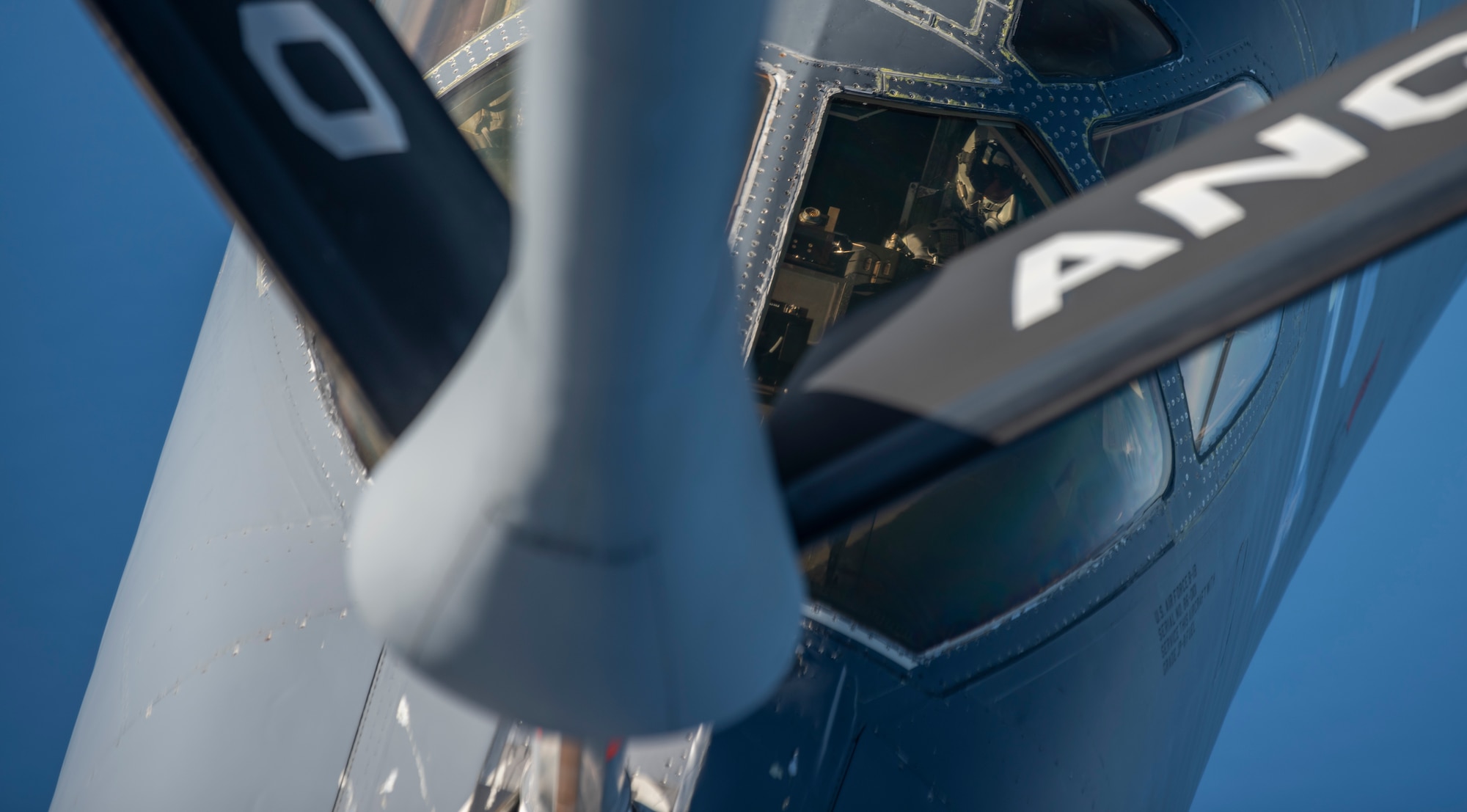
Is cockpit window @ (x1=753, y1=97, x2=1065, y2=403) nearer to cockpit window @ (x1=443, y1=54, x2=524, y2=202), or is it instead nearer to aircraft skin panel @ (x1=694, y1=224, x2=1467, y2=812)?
aircraft skin panel @ (x1=694, y1=224, x2=1467, y2=812)

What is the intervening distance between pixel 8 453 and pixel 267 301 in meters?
6.29

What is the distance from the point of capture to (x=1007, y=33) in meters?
4.14

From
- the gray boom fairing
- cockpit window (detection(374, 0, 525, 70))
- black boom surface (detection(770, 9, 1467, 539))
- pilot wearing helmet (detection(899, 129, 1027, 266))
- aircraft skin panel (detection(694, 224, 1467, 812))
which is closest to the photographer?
the gray boom fairing

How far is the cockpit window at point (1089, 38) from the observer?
165 inches

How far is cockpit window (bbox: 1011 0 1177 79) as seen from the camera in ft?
13.7

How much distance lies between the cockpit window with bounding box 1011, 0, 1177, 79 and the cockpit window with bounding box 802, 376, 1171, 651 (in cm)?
113

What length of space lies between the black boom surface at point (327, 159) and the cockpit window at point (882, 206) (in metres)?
1.53

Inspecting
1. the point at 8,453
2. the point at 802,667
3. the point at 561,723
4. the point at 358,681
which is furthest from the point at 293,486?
the point at 8,453

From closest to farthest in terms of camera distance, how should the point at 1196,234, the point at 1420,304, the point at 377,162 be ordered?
the point at 1196,234, the point at 377,162, the point at 1420,304

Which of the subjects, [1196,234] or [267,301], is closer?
[1196,234]

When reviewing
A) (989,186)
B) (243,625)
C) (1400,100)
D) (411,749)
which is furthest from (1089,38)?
(243,625)

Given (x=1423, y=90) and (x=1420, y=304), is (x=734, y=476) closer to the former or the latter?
(x=1423, y=90)

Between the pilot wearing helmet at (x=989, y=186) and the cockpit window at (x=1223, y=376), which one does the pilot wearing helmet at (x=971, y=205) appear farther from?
the cockpit window at (x=1223, y=376)

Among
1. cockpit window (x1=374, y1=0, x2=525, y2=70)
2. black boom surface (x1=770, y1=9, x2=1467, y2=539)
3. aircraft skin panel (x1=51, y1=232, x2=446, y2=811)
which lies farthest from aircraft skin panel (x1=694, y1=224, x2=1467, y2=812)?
cockpit window (x1=374, y1=0, x2=525, y2=70)
